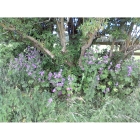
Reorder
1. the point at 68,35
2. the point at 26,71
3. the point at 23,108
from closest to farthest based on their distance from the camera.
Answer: the point at 23,108 < the point at 26,71 < the point at 68,35

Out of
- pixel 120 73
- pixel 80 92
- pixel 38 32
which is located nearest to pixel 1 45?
pixel 38 32

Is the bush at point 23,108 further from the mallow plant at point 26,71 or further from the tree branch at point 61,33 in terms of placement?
the tree branch at point 61,33

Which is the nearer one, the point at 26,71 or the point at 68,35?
the point at 26,71

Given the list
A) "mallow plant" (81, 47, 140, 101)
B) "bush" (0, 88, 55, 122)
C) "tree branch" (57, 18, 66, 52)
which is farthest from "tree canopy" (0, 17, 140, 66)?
"bush" (0, 88, 55, 122)

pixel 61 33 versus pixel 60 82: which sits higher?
pixel 61 33

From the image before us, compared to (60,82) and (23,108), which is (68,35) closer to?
(60,82)

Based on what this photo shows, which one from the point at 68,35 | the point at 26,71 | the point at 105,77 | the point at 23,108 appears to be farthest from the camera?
the point at 68,35

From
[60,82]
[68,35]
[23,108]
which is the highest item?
[68,35]

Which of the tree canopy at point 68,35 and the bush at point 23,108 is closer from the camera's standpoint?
the bush at point 23,108

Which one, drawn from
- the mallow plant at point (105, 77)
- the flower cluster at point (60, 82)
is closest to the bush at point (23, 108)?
the flower cluster at point (60, 82)

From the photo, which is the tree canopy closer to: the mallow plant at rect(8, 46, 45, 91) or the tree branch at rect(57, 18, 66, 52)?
the tree branch at rect(57, 18, 66, 52)

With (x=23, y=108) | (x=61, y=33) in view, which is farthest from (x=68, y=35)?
(x=23, y=108)
